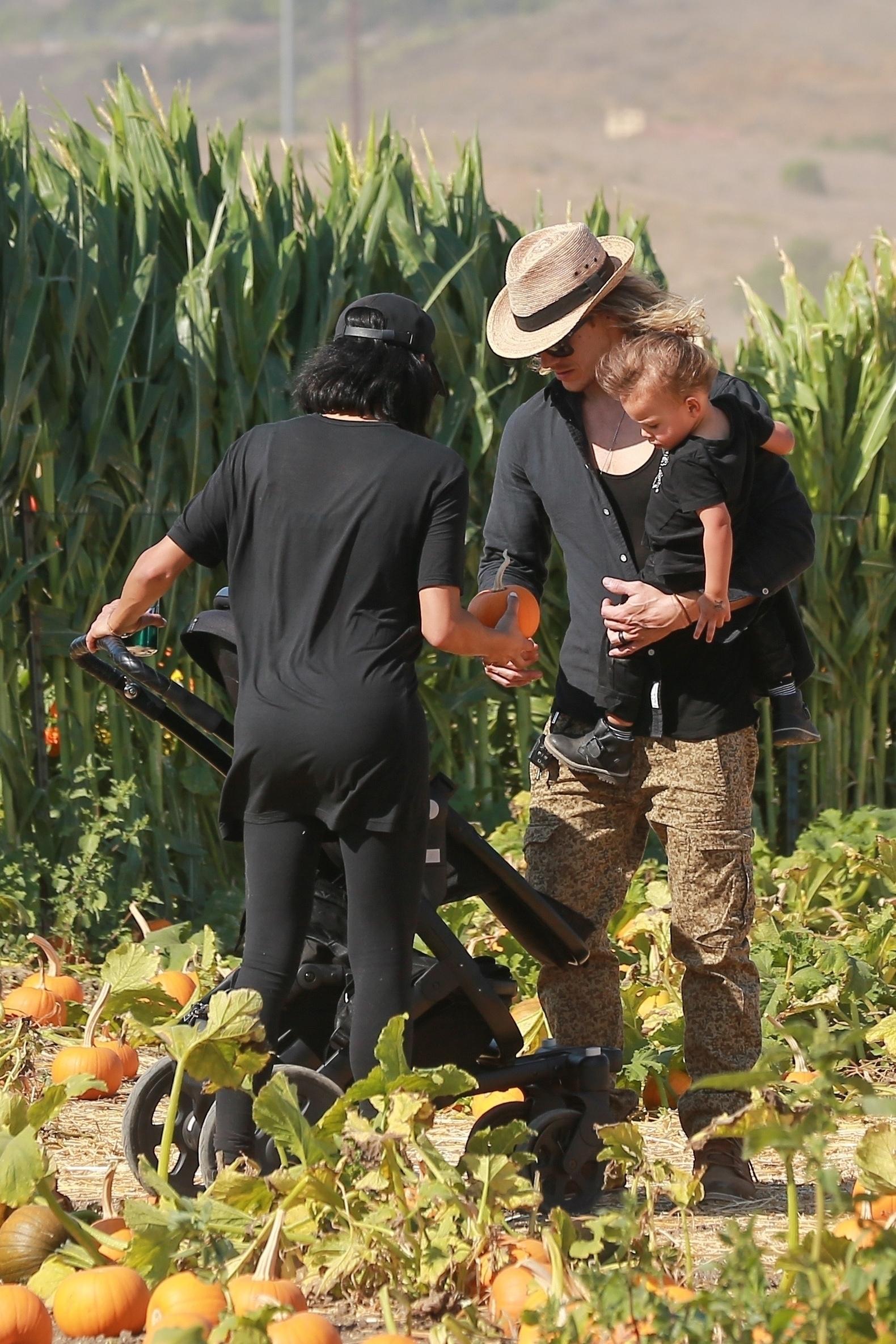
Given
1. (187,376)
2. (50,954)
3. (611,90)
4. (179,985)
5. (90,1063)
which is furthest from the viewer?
(611,90)

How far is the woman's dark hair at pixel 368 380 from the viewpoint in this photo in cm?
277

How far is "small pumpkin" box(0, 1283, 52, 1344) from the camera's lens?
90.8 inches

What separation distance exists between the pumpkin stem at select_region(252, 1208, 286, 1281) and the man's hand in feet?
4.12

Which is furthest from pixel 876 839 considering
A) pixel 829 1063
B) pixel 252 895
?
pixel 829 1063

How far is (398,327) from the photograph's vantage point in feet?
9.24

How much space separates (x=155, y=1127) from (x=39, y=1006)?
106cm

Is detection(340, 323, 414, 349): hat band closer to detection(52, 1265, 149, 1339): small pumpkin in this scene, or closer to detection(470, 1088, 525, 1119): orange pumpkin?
detection(52, 1265, 149, 1339): small pumpkin

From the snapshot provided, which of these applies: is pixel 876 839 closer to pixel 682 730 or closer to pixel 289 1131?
pixel 682 730

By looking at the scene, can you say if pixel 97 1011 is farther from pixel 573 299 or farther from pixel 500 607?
pixel 573 299

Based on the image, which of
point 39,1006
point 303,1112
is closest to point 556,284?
point 303,1112

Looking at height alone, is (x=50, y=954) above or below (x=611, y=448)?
below

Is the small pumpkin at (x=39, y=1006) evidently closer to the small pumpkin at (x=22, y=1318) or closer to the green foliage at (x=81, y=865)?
the green foliage at (x=81, y=865)

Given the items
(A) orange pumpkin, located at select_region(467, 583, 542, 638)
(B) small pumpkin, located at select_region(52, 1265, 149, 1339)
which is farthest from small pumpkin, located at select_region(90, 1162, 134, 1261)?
(A) orange pumpkin, located at select_region(467, 583, 542, 638)

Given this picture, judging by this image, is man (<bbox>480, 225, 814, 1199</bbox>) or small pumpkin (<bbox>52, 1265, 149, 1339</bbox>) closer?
small pumpkin (<bbox>52, 1265, 149, 1339</bbox>)
